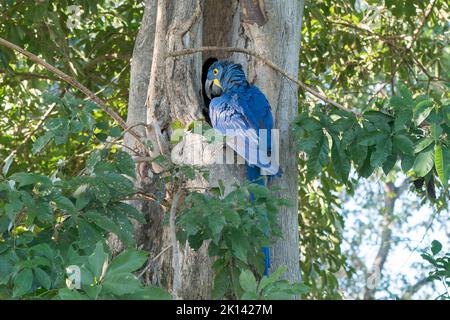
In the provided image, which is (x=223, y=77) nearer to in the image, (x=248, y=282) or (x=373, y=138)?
(x=373, y=138)

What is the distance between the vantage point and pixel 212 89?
4125 mm

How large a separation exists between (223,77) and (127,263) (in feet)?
5.79

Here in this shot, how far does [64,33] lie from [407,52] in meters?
2.29

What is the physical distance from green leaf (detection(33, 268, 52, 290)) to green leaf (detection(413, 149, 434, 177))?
1414mm

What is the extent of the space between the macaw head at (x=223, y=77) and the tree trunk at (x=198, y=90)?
0.06m

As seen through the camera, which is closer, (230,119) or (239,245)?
(239,245)

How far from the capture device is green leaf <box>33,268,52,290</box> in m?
2.54

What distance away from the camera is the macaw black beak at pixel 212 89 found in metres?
4.02


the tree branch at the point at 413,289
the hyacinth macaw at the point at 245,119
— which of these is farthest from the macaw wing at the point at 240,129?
the tree branch at the point at 413,289

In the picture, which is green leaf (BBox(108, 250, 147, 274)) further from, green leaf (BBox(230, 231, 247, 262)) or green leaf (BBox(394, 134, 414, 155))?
green leaf (BBox(394, 134, 414, 155))

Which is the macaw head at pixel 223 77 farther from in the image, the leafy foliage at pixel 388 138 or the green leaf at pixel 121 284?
the green leaf at pixel 121 284

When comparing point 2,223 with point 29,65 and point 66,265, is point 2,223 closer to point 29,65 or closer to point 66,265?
point 66,265

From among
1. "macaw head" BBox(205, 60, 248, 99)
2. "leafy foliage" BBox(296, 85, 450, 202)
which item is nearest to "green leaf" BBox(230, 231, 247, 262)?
"leafy foliage" BBox(296, 85, 450, 202)

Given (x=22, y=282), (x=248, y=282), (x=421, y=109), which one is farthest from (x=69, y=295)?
(x=421, y=109)
